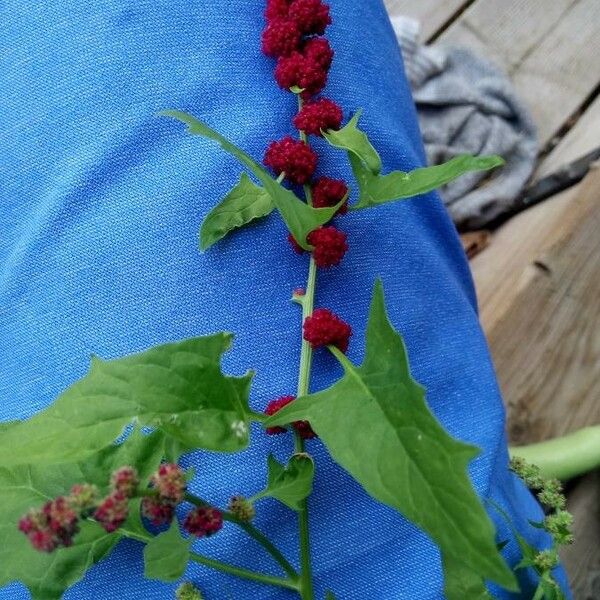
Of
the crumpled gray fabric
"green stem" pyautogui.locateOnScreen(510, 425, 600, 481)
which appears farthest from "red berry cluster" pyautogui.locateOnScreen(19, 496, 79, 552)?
the crumpled gray fabric

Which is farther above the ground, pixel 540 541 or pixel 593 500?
pixel 540 541

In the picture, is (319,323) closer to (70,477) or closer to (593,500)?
(70,477)

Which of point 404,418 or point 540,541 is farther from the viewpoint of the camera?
point 540,541

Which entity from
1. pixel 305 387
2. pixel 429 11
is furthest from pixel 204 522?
pixel 429 11

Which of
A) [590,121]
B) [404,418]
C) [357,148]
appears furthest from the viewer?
[590,121]

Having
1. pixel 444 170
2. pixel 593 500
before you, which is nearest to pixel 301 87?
pixel 444 170

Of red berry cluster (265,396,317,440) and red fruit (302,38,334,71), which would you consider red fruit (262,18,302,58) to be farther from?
red berry cluster (265,396,317,440)

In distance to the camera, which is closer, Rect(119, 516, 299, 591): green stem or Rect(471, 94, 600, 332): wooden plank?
Rect(119, 516, 299, 591): green stem

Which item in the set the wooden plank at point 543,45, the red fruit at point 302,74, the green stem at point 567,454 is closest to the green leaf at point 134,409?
the red fruit at point 302,74
